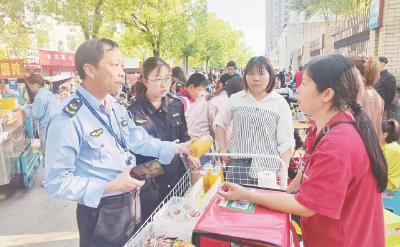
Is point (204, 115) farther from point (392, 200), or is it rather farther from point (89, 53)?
point (89, 53)

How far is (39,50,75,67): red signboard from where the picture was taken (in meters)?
21.2

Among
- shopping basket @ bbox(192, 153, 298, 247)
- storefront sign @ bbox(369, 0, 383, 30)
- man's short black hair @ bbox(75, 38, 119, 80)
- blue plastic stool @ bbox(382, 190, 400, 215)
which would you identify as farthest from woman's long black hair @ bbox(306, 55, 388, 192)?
storefront sign @ bbox(369, 0, 383, 30)

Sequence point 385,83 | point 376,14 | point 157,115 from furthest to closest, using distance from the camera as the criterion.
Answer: point 376,14 < point 385,83 < point 157,115

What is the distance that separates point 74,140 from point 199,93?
316 centimetres

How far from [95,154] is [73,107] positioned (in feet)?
0.85

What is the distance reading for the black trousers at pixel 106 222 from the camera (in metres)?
1.76

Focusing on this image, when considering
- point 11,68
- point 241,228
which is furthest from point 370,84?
point 11,68

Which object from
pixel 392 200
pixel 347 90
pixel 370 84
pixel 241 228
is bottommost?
pixel 392 200

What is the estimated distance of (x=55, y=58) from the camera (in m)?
22.5

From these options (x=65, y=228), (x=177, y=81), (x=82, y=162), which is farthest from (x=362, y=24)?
(x=82, y=162)

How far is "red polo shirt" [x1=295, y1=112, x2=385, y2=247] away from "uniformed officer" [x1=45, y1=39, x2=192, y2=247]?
0.81m

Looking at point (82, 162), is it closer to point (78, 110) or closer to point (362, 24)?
point (78, 110)

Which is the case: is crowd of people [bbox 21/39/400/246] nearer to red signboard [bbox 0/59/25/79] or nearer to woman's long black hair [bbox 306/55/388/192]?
woman's long black hair [bbox 306/55/388/192]

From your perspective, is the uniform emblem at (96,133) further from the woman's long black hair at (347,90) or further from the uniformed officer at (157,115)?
the woman's long black hair at (347,90)
